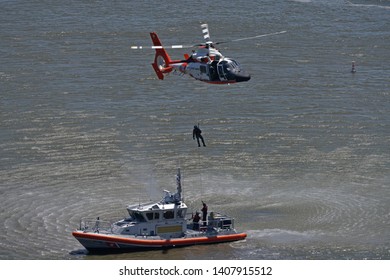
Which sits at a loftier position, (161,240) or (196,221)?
(196,221)

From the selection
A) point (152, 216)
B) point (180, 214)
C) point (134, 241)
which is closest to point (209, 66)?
point (180, 214)

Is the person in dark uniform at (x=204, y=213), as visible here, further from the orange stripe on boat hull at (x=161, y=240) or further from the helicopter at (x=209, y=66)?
the helicopter at (x=209, y=66)

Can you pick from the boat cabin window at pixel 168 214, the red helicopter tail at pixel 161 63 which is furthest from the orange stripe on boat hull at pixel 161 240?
the red helicopter tail at pixel 161 63

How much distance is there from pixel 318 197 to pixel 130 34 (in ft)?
108

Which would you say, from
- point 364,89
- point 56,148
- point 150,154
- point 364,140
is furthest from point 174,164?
point 364,89

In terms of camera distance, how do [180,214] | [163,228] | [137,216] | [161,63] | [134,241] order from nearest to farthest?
[134,241]
[137,216]
[163,228]
[180,214]
[161,63]

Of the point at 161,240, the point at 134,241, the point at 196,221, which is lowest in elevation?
the point at 134,241

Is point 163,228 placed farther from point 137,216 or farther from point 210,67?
point 210,67

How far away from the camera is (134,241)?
59.5m

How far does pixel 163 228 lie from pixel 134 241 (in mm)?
1872

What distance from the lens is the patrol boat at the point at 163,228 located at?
59688mm

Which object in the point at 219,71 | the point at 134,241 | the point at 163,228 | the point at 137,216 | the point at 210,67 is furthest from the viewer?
the point at 210,67

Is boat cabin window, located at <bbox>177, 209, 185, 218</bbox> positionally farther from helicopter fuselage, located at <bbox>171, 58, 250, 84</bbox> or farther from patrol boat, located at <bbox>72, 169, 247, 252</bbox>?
helicopter fuselage, located at <bbox>171, 58, 250, 84</bbox>

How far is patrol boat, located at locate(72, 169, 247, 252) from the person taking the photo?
196 feet
